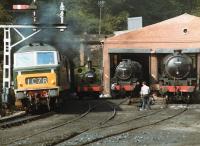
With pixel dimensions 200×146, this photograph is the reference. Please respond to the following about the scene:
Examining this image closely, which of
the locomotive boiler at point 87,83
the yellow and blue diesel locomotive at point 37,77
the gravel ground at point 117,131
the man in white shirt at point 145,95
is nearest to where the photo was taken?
the gravel ground at point 117,131

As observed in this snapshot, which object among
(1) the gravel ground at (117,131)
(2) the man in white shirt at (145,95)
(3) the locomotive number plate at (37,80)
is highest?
(3) the locomotive number plate at (37,80)

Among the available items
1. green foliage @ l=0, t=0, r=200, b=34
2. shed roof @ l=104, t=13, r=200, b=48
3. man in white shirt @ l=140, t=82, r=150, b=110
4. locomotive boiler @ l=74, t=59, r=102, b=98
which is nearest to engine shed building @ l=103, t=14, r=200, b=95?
shed roof @ l=104, t=13, r=200, b=48

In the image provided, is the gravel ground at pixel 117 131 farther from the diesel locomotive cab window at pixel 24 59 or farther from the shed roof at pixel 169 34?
the shed roof at pixel 169 34

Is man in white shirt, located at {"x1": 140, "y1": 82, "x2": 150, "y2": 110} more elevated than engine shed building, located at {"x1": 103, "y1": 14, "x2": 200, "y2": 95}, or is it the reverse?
engine shed building, located at {"x1": 103, "y1": 14, "x2": 200, "y2": 95}

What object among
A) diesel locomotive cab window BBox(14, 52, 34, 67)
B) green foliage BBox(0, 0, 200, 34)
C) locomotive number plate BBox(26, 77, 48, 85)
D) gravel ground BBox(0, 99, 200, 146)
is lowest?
gravel ground BBox(0, 99, 200, 146)

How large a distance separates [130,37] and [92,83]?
733 cm

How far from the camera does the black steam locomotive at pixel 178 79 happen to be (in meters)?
30.5

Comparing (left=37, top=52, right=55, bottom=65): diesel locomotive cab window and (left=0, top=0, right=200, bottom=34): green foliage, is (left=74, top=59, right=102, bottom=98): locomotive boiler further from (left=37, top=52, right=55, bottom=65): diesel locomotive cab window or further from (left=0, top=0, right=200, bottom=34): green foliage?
(left=0, top=0, right=200, bottom=34): green foliage

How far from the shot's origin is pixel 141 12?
9388 cm

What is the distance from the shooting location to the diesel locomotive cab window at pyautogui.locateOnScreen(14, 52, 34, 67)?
868 inches

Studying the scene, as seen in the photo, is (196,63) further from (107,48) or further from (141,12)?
(141,12)

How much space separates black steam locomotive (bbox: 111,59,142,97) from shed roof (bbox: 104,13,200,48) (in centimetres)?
547

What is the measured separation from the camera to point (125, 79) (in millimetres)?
36094

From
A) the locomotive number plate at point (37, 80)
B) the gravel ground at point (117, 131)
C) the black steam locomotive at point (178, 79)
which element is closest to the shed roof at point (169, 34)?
the black steam locomotive at point (178, 79)
